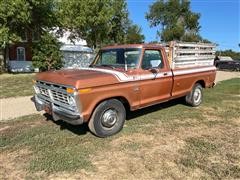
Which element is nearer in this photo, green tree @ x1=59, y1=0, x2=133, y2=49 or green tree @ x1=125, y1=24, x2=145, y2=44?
green tree @ x1=59, y1=0, x2=133, y2=49

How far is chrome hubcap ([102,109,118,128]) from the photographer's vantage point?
5807 millimetres

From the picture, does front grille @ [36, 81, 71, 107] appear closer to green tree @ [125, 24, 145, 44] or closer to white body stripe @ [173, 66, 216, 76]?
white body stripe @ [173, 66, 216, 76]

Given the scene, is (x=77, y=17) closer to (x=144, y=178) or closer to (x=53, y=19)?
(x=53, y=19)

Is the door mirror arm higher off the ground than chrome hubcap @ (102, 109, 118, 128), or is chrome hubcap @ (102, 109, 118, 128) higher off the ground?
the door mirror arm

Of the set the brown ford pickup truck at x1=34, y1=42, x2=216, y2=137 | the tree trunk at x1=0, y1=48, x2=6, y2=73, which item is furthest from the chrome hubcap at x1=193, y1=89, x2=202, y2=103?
the tree trunk at x1=0, y1=48, x2=6, y2=73

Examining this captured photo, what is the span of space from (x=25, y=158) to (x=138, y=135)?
2.36 meters

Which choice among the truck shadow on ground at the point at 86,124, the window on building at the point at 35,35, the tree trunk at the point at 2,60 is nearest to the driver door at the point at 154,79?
the truck shadow on ground at the point at 86,124

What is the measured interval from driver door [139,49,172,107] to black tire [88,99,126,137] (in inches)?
28.9

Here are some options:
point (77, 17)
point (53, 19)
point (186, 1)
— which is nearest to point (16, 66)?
point (53, 19)

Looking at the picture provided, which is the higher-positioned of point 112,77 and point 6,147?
point 112,77

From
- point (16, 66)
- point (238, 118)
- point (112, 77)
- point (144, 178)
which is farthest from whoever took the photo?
point (16, 66)

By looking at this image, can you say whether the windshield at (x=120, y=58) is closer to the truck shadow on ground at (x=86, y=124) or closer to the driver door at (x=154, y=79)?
the driver door at (x=154, y=79)

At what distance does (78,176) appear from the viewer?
4215 millimetres

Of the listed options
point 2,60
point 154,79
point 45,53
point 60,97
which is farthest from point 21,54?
point 60,97
